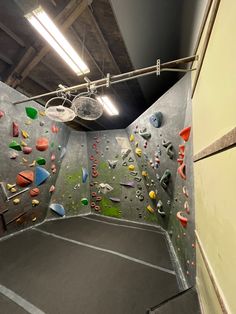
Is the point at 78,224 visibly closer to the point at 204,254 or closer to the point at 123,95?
the point at 204,254

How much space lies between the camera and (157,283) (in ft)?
6.24

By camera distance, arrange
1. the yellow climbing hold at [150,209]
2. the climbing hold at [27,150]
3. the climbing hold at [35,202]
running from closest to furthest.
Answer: the climbing hold at [27,150] < the climbing hold at [35,202] < the yellow climbing hold at [150,209]

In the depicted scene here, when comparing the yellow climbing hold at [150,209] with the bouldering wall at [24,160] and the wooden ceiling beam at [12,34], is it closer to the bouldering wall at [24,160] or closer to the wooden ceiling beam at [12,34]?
the bouldering wall at [24,160]

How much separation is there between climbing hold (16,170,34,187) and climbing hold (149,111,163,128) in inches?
114

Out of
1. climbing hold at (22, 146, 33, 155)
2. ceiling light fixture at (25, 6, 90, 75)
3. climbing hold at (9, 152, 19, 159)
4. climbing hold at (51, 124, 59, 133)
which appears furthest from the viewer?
climbing hold at (51, 124, 59, 133)

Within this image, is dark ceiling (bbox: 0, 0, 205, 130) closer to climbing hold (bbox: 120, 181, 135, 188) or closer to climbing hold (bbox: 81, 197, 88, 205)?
climbing hold (bbox: 120, 181, 135, 188)

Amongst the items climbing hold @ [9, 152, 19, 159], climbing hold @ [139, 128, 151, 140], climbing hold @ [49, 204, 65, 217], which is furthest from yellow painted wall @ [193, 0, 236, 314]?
climbing hold @ [49, 204, 65, 217]

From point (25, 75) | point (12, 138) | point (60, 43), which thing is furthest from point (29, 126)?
point (60, 43)

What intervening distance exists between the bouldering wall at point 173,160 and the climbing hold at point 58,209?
8.59 ft

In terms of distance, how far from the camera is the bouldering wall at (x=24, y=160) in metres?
2.73

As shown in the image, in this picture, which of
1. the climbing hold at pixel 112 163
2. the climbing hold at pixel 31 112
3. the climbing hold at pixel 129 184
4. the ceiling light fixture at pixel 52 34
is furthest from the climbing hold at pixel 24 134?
the climbing hold at pixel 129 184

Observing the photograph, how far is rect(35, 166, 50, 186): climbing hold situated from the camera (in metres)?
3.43

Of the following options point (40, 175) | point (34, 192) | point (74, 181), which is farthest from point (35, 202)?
point (74, 181)

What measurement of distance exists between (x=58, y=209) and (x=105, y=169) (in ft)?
6.00
